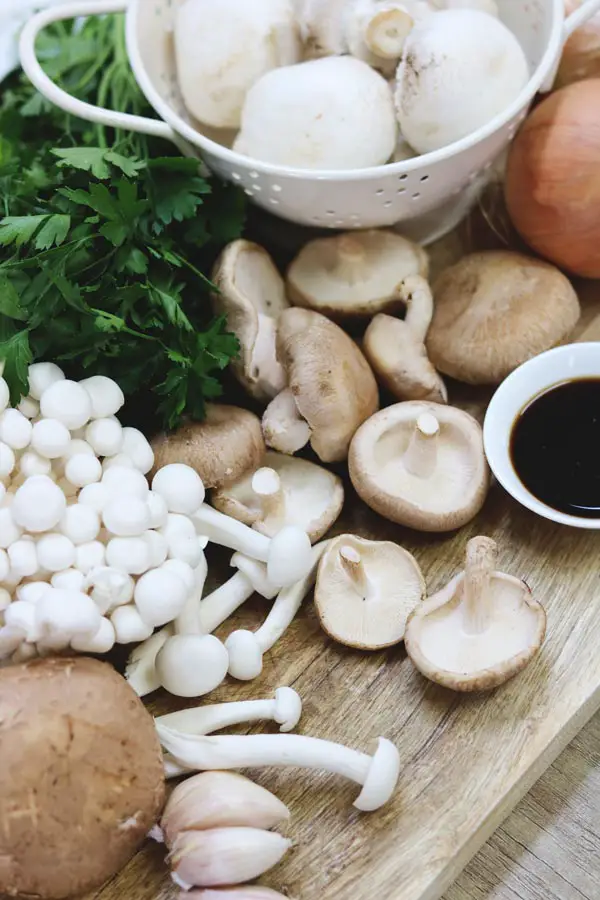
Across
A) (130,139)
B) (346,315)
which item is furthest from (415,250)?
(130,139)

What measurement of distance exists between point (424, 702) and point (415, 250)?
25.6 inches

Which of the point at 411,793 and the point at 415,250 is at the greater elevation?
the point at 415,250

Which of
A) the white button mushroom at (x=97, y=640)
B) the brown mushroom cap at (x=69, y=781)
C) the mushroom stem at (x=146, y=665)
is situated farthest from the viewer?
the mushroom stem at (x=146, y=665)

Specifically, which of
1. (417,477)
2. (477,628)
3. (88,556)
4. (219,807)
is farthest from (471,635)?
(88,556)

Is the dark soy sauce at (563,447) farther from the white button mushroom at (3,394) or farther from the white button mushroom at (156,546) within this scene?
the white button mushroom at (3,394)

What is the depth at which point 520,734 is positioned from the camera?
0.97 m

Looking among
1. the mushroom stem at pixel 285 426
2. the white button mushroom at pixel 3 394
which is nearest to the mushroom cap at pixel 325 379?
the mushroom stem at pixel 285 426

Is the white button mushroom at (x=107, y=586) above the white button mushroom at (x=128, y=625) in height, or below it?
above

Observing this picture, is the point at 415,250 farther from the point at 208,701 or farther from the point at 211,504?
the point at 208,701

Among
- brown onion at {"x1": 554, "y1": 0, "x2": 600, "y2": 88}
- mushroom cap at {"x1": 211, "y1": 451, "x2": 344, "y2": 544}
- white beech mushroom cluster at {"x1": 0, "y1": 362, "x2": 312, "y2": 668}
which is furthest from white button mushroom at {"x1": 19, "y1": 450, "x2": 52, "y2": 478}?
brown onion at {"x1": 554, "y1": 0, "x2": 600, "y2": 88}

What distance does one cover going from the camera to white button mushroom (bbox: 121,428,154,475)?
43.1 inches

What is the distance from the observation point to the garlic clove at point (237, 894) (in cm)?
85

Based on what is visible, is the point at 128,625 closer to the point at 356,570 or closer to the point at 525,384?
the point at 356,570

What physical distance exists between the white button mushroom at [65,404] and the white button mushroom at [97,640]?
24 centimetres
